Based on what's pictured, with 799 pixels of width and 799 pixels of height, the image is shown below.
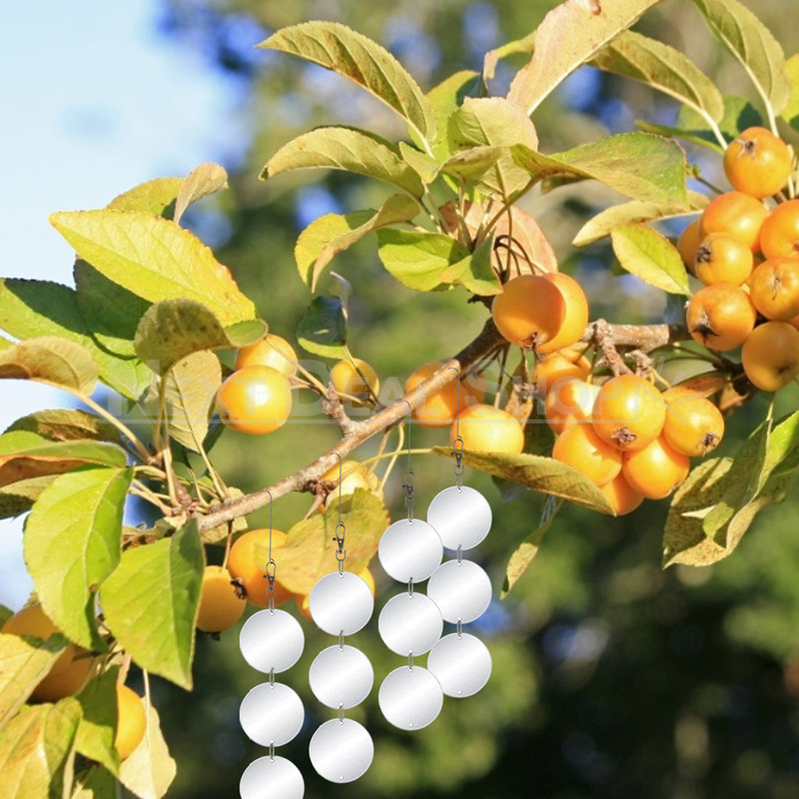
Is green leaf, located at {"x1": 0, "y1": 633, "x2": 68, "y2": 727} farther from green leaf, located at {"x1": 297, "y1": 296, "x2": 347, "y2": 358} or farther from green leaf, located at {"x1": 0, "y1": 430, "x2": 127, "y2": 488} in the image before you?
green leaf, located at {"x1": 297, "y1": 296, "x2": 347, "y2": 358}

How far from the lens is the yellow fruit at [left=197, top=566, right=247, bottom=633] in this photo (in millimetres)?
A: 939

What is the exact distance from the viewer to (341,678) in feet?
2.86

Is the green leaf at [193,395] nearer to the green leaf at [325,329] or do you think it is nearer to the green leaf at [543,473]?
the green leaf at [325,329]

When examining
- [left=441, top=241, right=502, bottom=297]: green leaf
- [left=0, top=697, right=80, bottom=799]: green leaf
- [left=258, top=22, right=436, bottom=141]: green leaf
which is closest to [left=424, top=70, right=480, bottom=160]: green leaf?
[left=258, top=22, right=436, bottom=141]: green leaf

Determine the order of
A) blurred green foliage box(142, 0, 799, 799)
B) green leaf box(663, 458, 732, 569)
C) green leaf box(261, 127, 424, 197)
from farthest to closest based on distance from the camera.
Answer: blurred green foliage box(142, 0, 799, 799), green leaf box(663, 458, 732, 569), green leaf box(261, 127, 424, 197)

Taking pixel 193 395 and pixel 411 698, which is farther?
pixel 193 395

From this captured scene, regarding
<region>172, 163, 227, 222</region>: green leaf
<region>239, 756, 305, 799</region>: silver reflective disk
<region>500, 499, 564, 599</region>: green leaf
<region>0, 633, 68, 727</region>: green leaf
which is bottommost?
<region>500, 499, 564, 599</region>: green leaf

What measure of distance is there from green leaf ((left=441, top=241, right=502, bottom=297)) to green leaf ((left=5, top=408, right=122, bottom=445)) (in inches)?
12.6

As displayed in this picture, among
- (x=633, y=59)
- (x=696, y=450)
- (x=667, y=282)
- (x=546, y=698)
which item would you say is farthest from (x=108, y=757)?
(x=546, y=698)

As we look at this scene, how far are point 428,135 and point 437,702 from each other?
518 mm

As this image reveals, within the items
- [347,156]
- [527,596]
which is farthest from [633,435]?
[527,596]

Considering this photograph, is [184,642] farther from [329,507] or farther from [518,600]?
[518,600]

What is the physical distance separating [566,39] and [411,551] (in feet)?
1.62

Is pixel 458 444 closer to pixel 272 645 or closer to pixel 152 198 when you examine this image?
pixel 272 645
